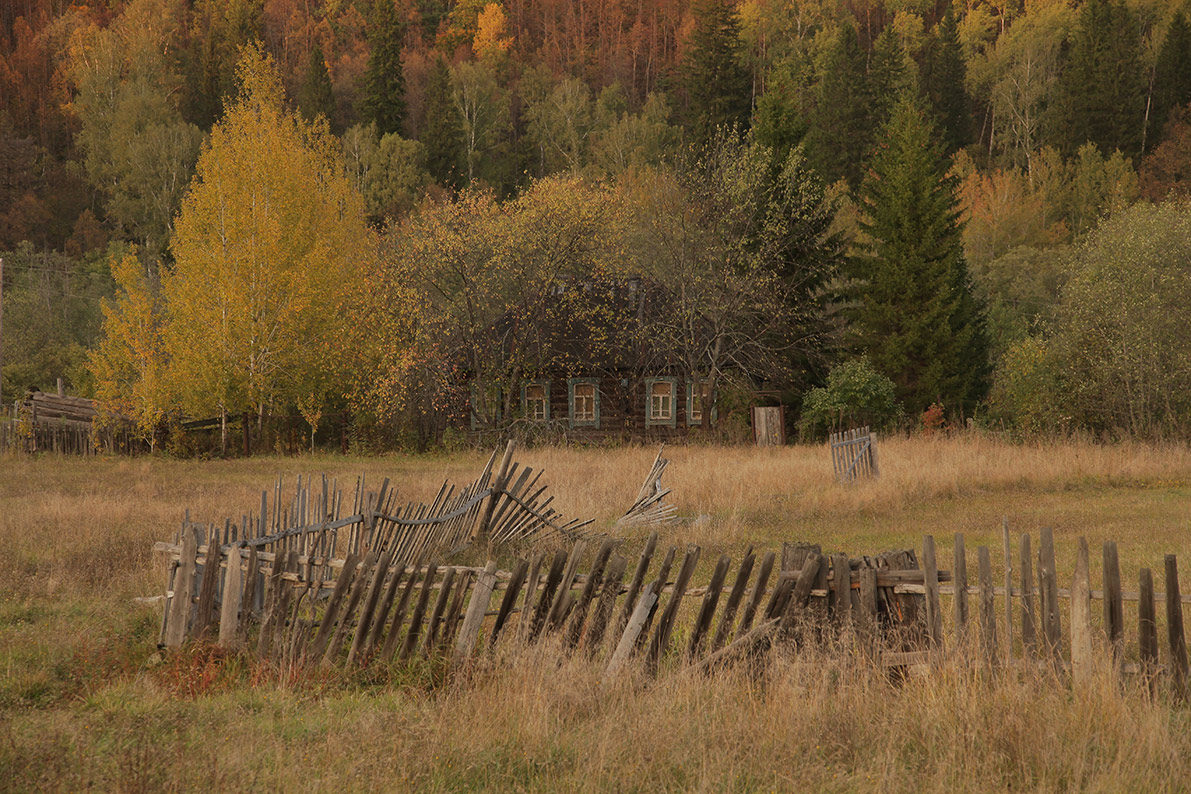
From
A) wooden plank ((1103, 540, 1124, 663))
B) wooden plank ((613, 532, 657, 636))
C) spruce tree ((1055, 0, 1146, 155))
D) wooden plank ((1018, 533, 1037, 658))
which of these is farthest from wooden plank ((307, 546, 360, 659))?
spruce tree ((1055, 0, 1146, 155))

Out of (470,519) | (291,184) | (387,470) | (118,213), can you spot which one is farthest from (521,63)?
(470,519)

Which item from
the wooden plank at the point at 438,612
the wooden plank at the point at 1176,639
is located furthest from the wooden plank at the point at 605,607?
the wooden plank at the point at 1176,639

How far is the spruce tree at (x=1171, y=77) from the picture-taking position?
5912 cm

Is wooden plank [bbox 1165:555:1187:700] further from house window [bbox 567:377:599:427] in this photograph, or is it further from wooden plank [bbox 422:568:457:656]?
house window [bbox 567:377:599:427]

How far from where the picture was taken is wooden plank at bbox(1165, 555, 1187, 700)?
5.58 meters

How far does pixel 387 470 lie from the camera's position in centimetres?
2411

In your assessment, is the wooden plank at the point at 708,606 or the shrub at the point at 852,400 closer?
the wooden plank at the point at 708,606

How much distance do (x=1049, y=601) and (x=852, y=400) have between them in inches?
953

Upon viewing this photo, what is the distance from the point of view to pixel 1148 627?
5.73m

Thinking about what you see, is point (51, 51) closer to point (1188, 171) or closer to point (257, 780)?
point (1188, 171)

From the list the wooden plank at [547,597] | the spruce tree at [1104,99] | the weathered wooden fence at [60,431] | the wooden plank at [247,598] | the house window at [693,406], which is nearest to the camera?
the wooden plank at [547,597]

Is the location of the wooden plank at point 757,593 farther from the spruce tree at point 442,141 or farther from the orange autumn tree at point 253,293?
the spruce tree at point 442,141

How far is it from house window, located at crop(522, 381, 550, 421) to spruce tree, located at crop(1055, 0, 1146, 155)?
42.0 meters

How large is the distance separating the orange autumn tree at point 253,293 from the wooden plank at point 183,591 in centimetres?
2113
